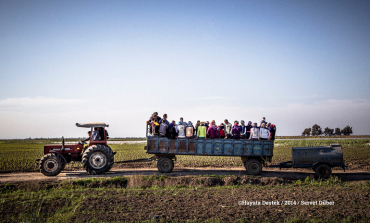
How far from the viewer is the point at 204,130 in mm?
15453

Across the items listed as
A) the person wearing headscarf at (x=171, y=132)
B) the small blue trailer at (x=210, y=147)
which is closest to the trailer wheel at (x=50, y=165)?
the small blue trailer at (x=210, y=147)

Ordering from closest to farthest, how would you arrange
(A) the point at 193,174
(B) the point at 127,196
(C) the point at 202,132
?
(B) the point at 127,196 → (C) the point at 202,132 → (A) the point at 193,174

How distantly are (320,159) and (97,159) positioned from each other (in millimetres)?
13765

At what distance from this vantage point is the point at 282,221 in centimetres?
754

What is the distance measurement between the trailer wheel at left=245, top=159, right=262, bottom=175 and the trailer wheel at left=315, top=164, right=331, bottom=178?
3.39m

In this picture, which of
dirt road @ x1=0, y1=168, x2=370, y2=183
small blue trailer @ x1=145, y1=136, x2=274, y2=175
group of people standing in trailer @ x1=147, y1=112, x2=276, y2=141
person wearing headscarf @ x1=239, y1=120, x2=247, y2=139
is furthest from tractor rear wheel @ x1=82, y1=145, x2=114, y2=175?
person wearing headscarf @ x1=239, y1=120, x2=247, y2=139

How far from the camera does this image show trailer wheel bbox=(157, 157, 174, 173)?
1561 centimetres

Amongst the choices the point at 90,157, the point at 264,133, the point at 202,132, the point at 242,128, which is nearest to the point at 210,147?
the point at 202,132

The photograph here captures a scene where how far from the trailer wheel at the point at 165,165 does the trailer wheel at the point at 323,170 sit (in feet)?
29.8

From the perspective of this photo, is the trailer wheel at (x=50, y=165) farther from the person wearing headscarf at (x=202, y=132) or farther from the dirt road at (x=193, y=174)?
the person wearing headscarf at (x=202, y=132)

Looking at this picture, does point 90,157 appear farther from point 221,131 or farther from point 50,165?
point 221,131

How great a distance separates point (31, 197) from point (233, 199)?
8.60m

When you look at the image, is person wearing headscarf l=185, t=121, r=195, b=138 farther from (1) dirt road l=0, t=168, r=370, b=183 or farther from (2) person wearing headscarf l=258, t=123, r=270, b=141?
(2) person wearing headscarf l=258, t=123, r=270, b=141

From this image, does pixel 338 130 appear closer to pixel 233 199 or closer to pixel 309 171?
pixel 309 171
